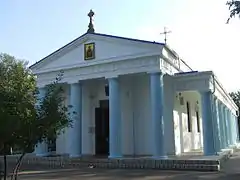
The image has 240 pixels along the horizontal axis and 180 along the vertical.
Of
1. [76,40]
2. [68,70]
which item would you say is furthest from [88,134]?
[76,40]

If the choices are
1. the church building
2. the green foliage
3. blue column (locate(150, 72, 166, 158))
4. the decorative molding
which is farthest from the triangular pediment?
the green foliage

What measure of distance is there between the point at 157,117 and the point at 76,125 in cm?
502

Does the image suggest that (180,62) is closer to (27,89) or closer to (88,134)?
(88,134)

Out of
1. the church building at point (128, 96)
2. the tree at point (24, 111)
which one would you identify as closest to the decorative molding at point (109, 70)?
the church building at point (128, 96)

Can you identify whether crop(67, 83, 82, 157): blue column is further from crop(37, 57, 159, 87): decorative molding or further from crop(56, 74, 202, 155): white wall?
crop(56, 74, 202, 155): white wall

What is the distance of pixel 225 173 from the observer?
1377 centimetres

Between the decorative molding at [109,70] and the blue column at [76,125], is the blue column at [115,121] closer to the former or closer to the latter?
the decorative molding at [109,70]

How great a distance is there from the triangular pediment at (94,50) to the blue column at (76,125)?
1521 mm

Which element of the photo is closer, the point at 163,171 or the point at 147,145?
the point at 163,171

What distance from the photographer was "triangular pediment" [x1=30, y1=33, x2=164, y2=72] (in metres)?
17.9

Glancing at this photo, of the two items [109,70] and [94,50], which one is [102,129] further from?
[94,50]

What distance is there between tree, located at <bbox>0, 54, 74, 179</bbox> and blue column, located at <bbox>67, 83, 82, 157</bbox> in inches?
402

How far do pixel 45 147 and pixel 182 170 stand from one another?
30.7 ft

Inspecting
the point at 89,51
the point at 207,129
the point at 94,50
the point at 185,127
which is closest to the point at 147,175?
the point at 207,129
